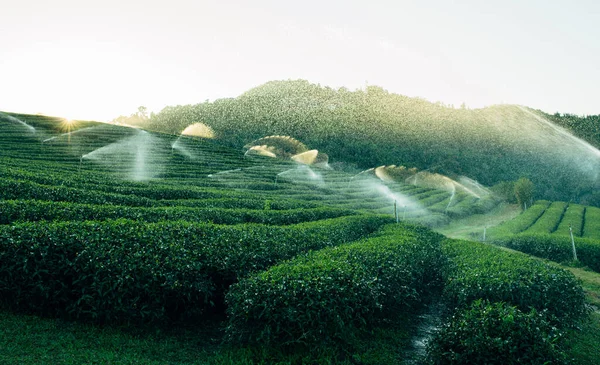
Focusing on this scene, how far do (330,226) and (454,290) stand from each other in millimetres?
5439

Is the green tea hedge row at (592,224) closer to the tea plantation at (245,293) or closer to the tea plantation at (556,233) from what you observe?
the tea plantation at (556,233)

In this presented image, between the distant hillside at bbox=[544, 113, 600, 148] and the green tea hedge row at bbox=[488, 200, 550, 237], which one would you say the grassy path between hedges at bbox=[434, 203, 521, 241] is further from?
the distant hillside at bbox=[544, 113, 600, 148]

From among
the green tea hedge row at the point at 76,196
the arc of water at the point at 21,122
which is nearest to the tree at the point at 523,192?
the green tea hedge row at the point at 76,196

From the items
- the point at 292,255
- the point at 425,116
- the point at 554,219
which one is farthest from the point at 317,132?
the point at 292,255

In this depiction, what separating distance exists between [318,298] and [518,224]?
1065 inches

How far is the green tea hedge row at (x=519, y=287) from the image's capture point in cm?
819

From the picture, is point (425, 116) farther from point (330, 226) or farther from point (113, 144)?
point (330, 226)

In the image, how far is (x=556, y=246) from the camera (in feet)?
70.8

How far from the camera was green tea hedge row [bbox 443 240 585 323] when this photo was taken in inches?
322

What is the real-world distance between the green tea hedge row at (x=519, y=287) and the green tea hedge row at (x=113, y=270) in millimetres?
3925

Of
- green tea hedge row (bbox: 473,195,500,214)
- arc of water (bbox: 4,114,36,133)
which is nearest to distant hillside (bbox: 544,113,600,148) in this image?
green tea hedge row (bbox: 473,195,500,214)

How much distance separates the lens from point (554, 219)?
32125 mm

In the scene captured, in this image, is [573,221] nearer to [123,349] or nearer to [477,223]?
[477,223]

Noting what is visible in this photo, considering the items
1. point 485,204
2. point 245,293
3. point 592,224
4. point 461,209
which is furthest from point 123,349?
point 485,204
